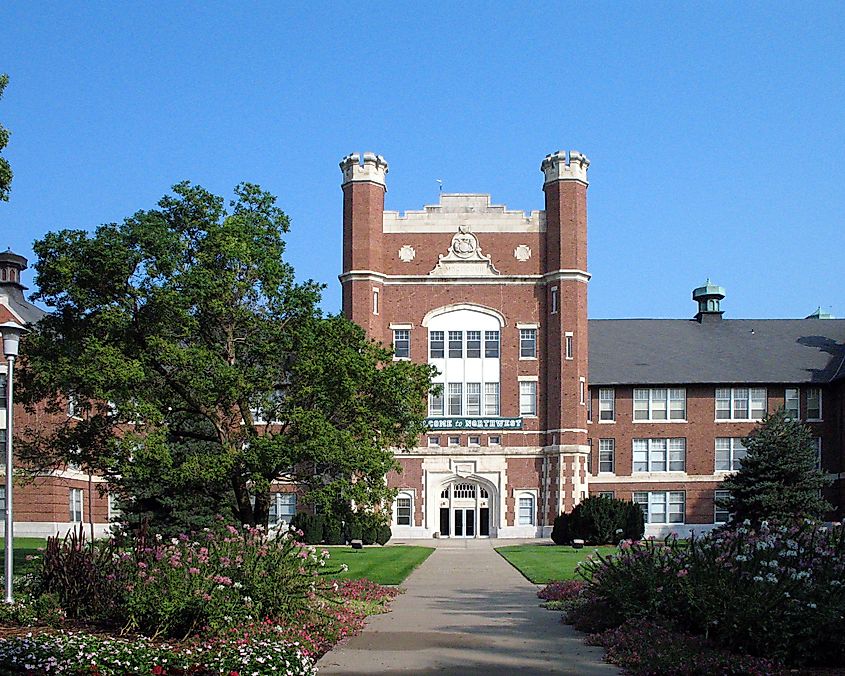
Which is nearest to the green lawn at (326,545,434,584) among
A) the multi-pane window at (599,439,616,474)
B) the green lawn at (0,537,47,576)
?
the green lawn at (0,537,47,576)

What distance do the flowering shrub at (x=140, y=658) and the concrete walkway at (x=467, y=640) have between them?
0.94 meters

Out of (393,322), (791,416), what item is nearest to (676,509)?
(791,416)

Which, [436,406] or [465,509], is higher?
[436,406]

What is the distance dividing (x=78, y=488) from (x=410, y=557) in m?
22.1

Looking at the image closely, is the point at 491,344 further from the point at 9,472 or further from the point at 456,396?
the point at 9,472

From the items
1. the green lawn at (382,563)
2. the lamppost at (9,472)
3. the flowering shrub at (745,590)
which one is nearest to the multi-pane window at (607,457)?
the green lawn at (382,563)

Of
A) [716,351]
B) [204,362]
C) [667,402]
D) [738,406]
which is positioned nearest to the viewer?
[204,362]

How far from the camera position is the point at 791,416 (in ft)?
177

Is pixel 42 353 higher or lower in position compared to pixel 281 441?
higher

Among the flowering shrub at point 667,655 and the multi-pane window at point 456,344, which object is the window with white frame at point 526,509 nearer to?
the multi-pane window at point 456,344

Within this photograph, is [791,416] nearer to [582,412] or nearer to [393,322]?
[582,412]

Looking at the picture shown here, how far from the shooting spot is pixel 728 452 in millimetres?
57188

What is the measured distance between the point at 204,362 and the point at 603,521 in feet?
87.2

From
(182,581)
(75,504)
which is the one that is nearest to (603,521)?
(75,504)
